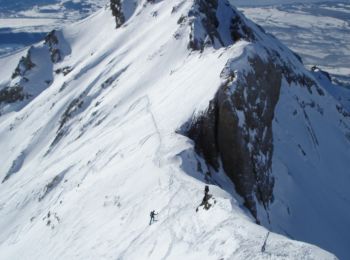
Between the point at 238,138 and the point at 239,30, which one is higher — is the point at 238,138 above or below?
above

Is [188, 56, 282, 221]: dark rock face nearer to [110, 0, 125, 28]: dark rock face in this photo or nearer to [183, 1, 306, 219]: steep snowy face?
[183, 1, 306, 219]: steep snowy face

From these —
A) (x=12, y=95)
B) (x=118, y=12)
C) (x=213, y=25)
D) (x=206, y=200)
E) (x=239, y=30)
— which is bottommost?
(x=12, y=95)

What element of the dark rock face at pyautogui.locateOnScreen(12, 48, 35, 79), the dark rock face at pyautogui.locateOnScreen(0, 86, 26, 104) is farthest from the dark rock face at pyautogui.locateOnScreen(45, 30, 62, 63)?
the dark rock face at pyautogui.locateOnScreen(0, 86, 26, 104)

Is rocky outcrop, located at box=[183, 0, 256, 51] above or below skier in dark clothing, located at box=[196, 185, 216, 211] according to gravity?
below

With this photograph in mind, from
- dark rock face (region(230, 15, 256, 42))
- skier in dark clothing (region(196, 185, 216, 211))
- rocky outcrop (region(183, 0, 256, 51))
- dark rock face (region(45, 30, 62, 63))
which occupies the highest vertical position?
skier in dark clothing (region(196, 185, 216, 211))

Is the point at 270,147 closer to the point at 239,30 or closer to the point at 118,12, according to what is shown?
the point at 239,30

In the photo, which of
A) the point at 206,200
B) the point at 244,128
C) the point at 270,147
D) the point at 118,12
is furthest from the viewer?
the point at 118,12

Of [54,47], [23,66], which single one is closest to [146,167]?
[23,66]
